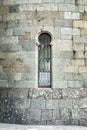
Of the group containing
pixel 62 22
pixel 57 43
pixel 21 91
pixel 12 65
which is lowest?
pixel 21 91

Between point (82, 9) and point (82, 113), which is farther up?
point (82, 9)

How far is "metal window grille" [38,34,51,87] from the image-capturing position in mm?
11219

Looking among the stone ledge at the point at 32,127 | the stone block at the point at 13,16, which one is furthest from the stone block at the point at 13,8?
the stone ledge at the point at 32,127

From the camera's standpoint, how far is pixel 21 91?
11078mm

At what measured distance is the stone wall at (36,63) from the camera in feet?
35.6

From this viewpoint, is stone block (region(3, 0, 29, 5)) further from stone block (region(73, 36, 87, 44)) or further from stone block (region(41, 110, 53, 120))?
stone block (region(41, 110, 53, 120))

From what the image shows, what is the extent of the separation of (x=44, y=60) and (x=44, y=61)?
0.03 m

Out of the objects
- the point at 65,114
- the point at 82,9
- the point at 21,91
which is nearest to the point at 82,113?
the point at 65,114

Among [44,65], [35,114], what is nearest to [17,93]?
[35,114]

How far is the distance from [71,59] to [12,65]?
198cm

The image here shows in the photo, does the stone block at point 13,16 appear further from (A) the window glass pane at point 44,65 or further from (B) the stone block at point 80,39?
(B) the stone block at point 80,39

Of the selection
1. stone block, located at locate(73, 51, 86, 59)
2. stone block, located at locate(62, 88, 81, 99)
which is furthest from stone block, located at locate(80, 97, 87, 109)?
stone block, located at locate(73, 51, 86, 59)

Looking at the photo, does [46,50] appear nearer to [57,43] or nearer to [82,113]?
[57,43]

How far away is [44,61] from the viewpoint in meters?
11.3
